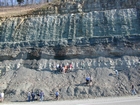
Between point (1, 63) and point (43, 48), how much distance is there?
5181mm

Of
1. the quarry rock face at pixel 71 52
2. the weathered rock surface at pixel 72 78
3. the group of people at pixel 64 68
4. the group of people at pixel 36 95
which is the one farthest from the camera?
the group of people at pixel 64 68

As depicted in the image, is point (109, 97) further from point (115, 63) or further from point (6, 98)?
point (6, 98)

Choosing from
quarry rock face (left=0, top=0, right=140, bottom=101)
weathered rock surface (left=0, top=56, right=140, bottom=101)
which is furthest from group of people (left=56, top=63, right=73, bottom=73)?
quarry rock face (left=0, top=0, right=140, bottom=101)

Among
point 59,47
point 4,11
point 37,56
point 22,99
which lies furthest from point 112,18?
point 4,11

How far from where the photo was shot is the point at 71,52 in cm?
3259

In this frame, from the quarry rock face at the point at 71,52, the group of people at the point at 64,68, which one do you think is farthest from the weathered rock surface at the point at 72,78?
the group of people at the point at 64,68

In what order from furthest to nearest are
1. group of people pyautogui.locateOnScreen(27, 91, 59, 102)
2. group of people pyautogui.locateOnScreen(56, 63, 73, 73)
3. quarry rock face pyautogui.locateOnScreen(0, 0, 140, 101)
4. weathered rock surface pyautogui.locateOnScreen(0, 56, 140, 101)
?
1. group of people pyautogui.locateOnScreen(56, 63, 73, 73)
2. quarry rock face pyautogui.locateOnScreen(0, 0, 140, 101)
3. weathered rock surface pyautogui.locateOnScreen(0, 56, 140, 101)
4. group of people pyautogui.locateOnScreen(27, 91, 59, 102)

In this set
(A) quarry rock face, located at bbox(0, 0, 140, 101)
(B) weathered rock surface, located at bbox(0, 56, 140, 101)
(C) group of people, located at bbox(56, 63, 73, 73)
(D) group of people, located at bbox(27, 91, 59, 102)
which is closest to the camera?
(D) group of people, located at bbox(27, 91, 59, 102)

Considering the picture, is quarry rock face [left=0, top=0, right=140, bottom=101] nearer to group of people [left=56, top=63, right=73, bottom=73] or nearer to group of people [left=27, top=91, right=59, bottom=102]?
group of people [left=56, top=63, right=73, bottom=73]

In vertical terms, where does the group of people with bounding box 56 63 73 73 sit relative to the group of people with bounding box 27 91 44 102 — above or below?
above

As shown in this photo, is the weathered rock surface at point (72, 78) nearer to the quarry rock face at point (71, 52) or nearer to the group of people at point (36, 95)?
the quarry rock face at point (71, 52)

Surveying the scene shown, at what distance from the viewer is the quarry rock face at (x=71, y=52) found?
27.7 m

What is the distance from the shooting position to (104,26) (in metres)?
35.6

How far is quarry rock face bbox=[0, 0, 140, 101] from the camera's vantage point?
2769 cm
